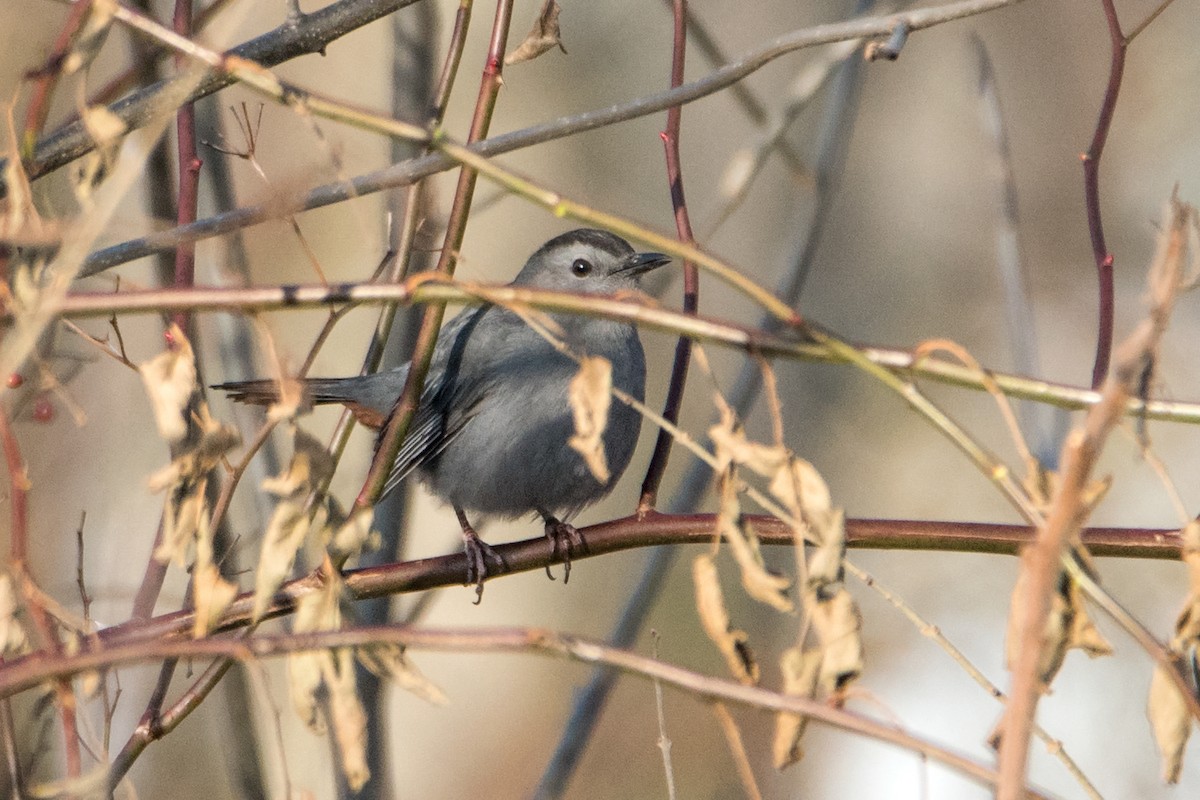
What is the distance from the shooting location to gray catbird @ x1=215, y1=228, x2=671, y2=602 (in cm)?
441

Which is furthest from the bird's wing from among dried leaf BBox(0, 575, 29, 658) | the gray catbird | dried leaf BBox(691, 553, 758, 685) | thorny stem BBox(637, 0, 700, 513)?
dried leaf BBox(691, 553, 758, 685)

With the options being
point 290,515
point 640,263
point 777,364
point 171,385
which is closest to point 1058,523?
point 290,515

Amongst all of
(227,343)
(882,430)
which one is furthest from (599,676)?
(882,430)

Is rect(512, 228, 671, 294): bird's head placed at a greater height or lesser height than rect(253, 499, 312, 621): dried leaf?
greater

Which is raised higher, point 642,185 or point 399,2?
point 642,185

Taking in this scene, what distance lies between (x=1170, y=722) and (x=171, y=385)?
1.32 meters

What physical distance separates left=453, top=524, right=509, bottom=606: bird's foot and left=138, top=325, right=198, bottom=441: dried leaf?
1268 mm

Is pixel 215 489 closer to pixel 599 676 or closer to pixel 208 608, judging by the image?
pixel 599 676

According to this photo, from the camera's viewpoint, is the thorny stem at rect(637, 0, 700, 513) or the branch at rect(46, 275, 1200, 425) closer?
the branch at rect(46, 275, 1200, 425)

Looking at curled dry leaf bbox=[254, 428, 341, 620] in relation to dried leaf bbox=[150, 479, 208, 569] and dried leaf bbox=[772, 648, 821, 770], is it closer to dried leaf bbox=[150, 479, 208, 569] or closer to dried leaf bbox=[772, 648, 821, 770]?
dried leaf bbox=[150, 479, 208, 569]

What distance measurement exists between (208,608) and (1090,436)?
3.68 feet

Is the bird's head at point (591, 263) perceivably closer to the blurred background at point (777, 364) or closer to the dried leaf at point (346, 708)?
the blurred background at point (777, 364)

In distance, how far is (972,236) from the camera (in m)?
9.20

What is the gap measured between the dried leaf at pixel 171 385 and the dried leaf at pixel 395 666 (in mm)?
379
